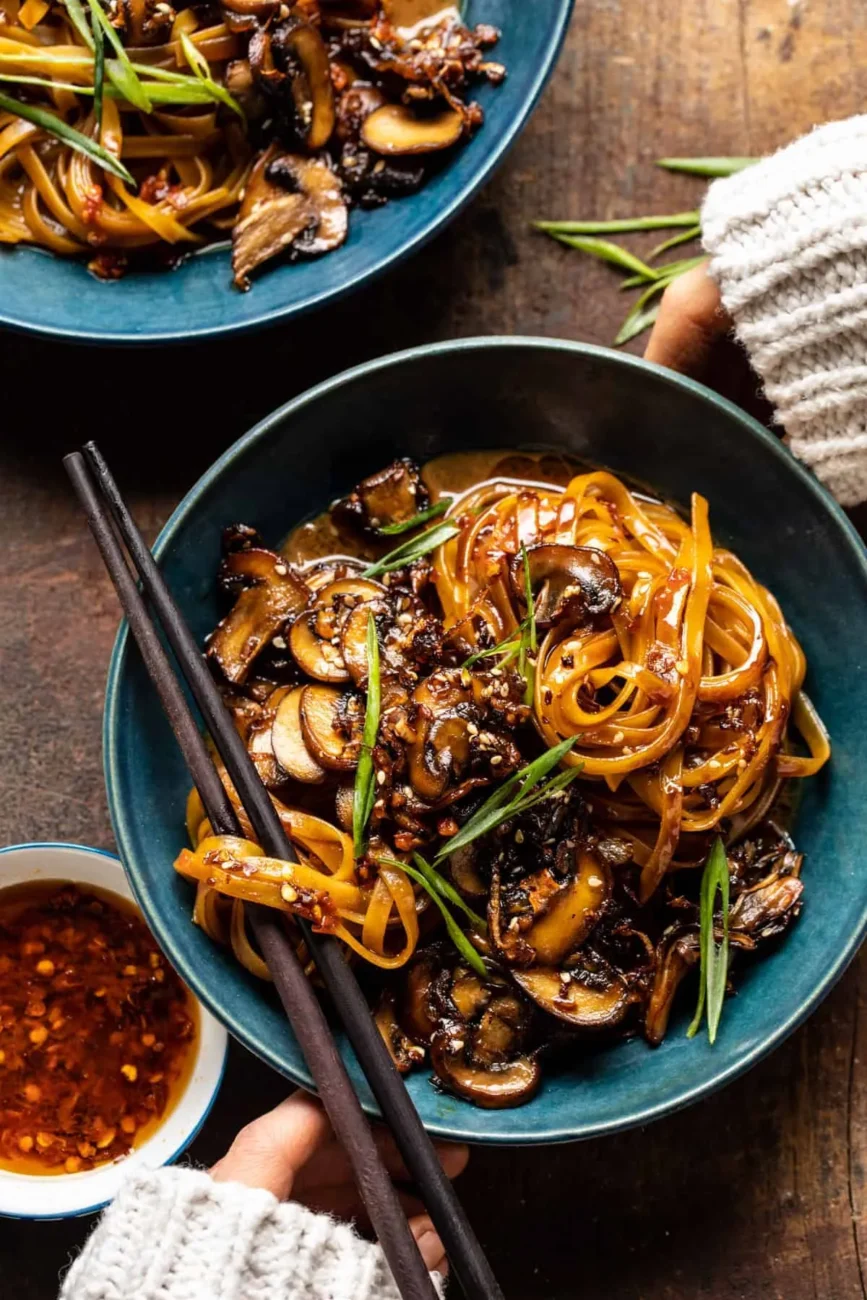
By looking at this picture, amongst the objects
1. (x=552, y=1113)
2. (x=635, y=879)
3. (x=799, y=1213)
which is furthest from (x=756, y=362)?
(x=799, y=1213)

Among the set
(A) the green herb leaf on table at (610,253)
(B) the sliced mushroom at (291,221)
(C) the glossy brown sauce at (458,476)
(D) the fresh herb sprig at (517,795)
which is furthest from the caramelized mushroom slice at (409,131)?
(D) the fresh herb sprig at (517,795)

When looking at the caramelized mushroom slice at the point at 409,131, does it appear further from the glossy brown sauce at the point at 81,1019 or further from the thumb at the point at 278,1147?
the thumb at the point at 278,1147

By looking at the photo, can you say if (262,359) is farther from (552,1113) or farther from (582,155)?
(552,1113)

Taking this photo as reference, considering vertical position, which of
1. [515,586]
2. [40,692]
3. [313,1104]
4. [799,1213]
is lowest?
[799,1213]

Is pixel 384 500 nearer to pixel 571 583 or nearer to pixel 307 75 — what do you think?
pixel 571 583

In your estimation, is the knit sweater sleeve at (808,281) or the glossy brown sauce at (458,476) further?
the glossy brown sauce at (458,476)

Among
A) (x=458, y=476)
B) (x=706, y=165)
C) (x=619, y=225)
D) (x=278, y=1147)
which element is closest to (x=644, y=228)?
(x=619, y=225)
